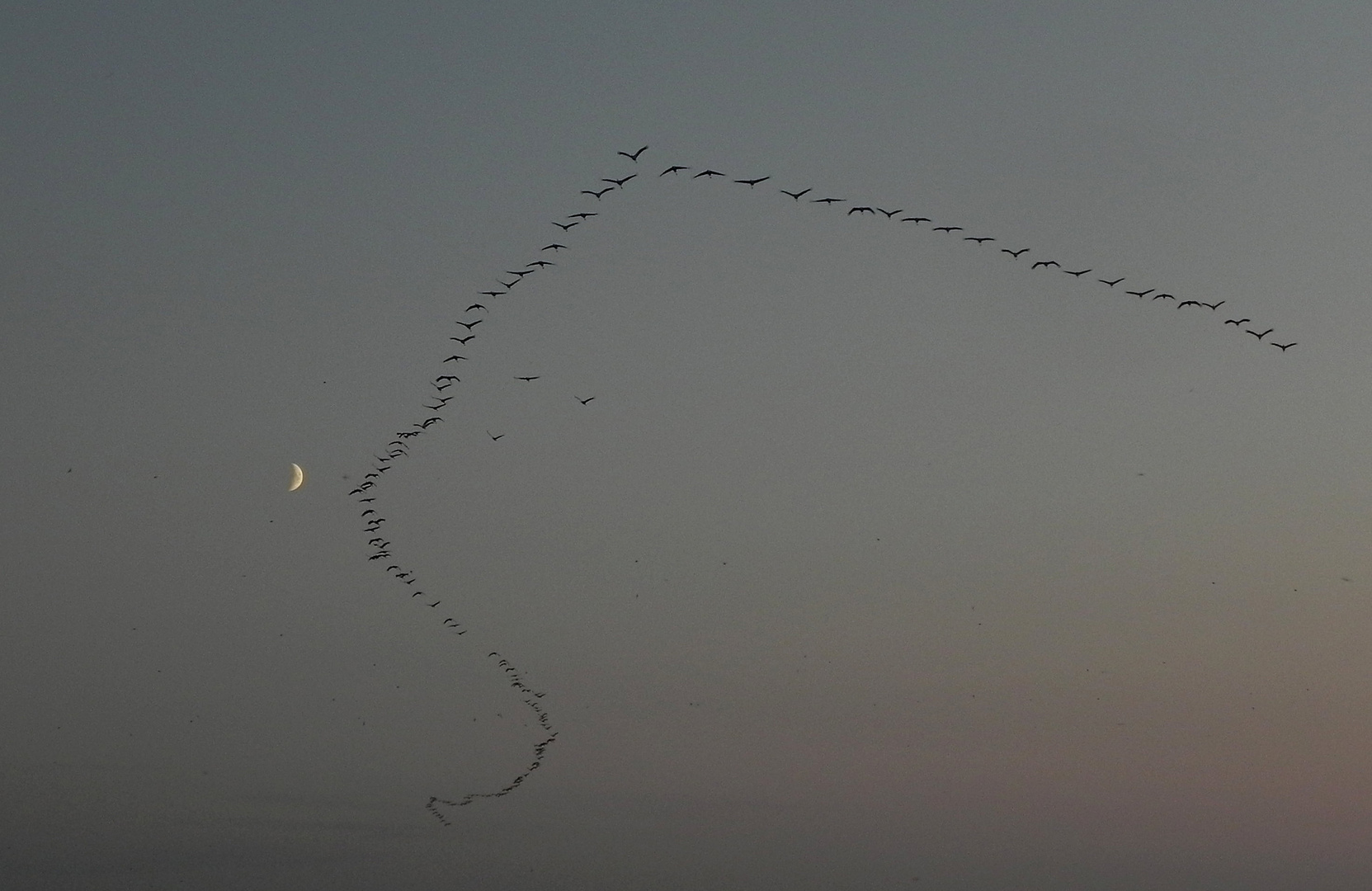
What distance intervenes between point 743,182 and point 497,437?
20.8 m

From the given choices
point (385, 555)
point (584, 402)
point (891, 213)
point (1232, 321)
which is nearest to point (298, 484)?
point (385, 555)

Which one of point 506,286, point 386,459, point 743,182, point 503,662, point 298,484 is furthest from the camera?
point 503,662

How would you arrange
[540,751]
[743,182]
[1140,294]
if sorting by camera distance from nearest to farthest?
[743,182]
[1140,294]
[540,751]

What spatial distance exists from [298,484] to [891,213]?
4511cm

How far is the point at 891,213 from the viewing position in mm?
53156

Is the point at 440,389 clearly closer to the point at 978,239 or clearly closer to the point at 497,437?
the point at 497,437

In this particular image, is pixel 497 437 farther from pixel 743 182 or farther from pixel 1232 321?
pixel 1232 321

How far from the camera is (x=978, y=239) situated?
2064 inches

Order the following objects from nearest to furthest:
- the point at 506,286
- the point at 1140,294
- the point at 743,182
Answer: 1. the point at 743,182
2. the point at 1140,294
3. the point at 506,286

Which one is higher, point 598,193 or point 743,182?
point 598,193

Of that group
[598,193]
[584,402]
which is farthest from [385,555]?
[598,193]

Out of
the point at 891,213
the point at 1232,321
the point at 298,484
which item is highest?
the point at 298,484

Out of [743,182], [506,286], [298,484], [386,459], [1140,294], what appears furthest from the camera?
[298,484]

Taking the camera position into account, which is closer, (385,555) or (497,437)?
(497,437)
